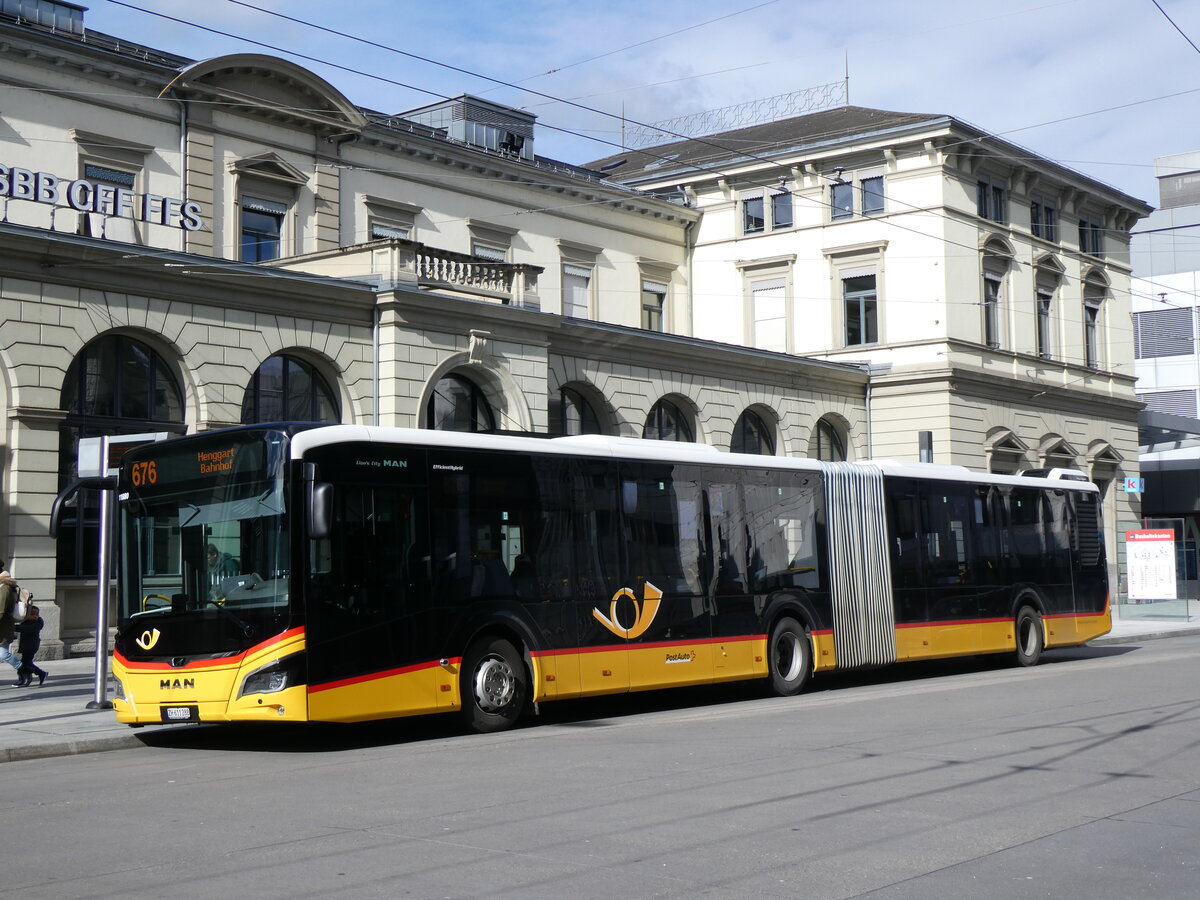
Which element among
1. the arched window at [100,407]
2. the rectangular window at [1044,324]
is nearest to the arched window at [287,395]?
the arched window at [100,407]

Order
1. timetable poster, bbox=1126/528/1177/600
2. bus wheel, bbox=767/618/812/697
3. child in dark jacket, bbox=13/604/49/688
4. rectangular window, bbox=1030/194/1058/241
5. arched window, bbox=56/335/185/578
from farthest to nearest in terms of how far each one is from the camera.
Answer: rectangular window, bbox=1030/194/1058/241
timetable poster, bbox=1126/528/1177/600
arched window, bbox=56/335/185/578
bus wheel, bbox=767/618/812/697
child in dark jacket, bbox=13/604/49/688

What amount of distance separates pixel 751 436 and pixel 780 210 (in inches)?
372

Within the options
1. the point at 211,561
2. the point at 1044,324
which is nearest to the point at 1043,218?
the point at 1044,324

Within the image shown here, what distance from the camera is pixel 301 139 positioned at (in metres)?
31.4

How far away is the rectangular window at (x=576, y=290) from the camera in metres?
38.8

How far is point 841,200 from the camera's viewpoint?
42.7 m

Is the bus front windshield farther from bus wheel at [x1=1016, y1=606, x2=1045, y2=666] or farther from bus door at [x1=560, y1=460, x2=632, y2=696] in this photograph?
bus wheel at [x1=1016, y1=606, x2=1045, y2=666]

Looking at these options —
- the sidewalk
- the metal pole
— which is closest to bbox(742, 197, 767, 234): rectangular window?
the sidewalk

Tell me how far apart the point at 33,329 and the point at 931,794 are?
1721 cm

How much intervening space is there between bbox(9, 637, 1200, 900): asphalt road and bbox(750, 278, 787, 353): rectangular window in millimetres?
28732

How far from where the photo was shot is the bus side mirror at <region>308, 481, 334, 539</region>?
12.5m

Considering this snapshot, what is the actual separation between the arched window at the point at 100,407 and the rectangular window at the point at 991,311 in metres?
26.6

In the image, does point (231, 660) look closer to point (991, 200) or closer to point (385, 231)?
point (385, 231)

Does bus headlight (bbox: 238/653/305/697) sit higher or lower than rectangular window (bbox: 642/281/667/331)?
lower
